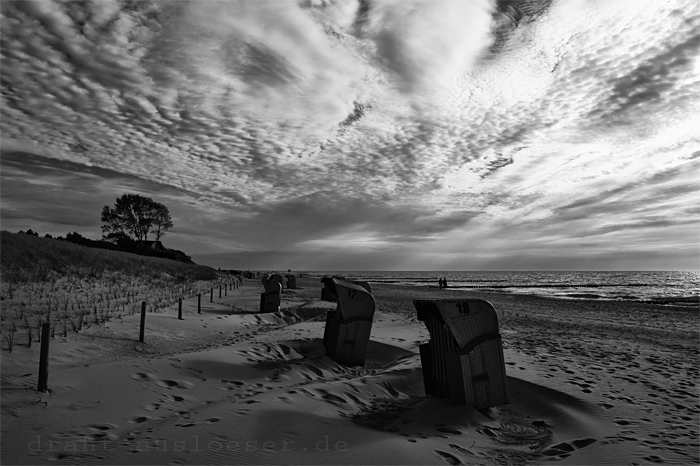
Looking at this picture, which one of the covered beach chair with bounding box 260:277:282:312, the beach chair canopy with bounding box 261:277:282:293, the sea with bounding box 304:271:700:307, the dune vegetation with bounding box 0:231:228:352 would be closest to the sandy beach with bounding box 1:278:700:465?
the dune vegetation with bounding box 0:231:228:352

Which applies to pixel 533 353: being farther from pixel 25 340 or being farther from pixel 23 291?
pixel 23 291

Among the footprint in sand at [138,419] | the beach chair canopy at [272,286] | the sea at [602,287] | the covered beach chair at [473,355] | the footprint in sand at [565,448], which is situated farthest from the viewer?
the sea at [602,287]

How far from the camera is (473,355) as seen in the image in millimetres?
6766

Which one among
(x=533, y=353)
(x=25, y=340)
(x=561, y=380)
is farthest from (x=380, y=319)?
(x=25, y=340)

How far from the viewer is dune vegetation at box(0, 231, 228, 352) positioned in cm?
1204

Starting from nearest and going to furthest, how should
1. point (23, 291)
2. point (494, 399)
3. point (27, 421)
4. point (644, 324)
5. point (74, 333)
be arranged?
point (27, 421)
point (494, 399)
point (74, 333)
point (23, 291)
point (644, 324)

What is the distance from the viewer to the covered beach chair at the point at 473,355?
6.72 meters

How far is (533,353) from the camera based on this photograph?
40.9 feet

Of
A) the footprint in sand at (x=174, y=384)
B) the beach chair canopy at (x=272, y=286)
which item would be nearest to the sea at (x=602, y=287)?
the beach chair canopy at (x=272, y=286)

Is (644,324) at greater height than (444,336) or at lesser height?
lesser

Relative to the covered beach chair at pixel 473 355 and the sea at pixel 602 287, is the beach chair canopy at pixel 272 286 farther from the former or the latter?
the sea at pixel 602 287

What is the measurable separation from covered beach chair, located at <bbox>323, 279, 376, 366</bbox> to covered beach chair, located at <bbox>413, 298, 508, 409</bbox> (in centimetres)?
373

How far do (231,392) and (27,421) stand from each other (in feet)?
10.9

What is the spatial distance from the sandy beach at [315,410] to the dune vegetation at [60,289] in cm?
167
